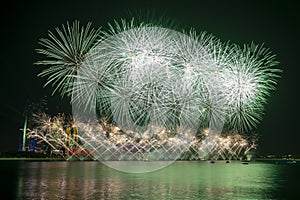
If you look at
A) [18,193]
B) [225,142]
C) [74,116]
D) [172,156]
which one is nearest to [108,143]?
[74,116]

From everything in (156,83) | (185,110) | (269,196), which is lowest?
(269,196)

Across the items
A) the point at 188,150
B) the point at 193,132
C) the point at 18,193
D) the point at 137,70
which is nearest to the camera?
the point at 18,193

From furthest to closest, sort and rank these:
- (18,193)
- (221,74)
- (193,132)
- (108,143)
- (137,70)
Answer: (193,132) → (108,143) → (221,74) → (137,70) → (18,193)

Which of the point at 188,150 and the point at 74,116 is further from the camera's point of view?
the point at 188,150

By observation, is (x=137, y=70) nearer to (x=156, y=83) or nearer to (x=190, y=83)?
(x=156, y=83)

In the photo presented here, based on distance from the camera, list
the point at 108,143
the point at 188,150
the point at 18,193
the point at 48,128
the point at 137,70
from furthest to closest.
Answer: the point at 188,150
the point at 108,143
the point at 48,128
the point at 137,70
the point at 18,193

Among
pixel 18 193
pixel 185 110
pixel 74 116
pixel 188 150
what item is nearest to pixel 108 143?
pixel 74 116

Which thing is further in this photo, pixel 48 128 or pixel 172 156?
pixel 172 156

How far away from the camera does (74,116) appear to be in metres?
65.9

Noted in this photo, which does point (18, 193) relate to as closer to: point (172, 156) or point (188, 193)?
point (188, 193)

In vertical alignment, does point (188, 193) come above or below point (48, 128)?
below

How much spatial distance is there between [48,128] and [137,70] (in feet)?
143

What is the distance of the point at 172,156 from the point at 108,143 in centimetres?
2272

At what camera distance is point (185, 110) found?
2972 cm
